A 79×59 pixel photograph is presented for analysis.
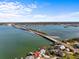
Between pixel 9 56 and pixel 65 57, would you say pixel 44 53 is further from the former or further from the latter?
pixel 9 56

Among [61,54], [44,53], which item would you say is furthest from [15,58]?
[61,54]

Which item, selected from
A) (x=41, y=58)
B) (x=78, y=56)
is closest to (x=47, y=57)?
(x=41, y=58)

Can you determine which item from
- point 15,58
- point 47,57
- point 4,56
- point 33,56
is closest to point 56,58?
point 47,57

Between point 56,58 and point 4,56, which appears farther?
point 4,56

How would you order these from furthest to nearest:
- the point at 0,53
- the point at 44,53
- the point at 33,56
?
the point at 0,53
the point at 44,53
the point at 33,56

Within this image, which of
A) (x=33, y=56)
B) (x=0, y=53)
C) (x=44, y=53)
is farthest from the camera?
(x=0, y=53)

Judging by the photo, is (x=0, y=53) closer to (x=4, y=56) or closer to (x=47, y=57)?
(x=4, y=56)

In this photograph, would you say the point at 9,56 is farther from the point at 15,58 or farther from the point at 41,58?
the point at 41,58

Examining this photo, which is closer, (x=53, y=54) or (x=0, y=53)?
(x=53, y=54)
